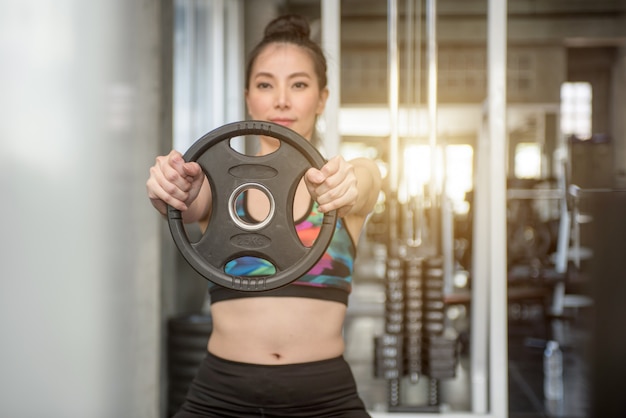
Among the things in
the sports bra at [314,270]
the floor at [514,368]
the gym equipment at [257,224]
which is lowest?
the floor at [514,368]

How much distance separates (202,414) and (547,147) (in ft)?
25.1

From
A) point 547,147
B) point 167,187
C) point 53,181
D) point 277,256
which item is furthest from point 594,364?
point 547,147

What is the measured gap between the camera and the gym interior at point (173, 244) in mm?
1567

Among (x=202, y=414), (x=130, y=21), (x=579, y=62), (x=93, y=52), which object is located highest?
(x=579, y=62)

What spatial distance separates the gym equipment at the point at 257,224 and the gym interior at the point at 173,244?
69cm

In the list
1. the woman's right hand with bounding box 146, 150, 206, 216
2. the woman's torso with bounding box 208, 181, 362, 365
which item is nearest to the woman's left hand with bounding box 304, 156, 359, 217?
the woman's right hand with bounding box 146, 150, 206, 216

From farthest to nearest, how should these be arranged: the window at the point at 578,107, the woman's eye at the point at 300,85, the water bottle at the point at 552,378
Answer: the window at the point at 578,107
the water bottle at the point at 552,378
the woman's eye at the point at 300,85

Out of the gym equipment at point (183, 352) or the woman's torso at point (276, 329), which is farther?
the gym equipment at point (183, 352)

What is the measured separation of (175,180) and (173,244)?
80.9 inches

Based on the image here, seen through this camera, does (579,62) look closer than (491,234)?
No

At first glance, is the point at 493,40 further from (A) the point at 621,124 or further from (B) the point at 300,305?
(A) the point at 621,124

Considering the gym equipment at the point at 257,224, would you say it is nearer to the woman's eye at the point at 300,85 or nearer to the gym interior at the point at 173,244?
the woman's eye at the point at 300,85

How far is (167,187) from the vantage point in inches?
40.3

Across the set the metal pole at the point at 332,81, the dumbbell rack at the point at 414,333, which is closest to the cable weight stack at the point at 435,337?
the dumbbell rack at the point at 414,333
